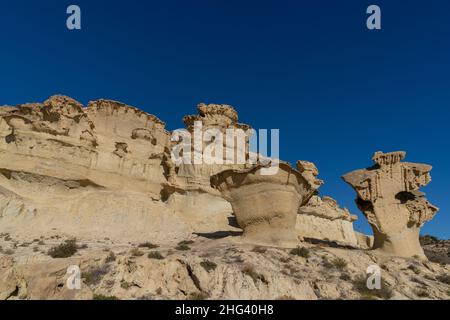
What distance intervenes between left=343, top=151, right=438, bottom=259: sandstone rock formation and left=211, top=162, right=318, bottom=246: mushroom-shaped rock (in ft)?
18.2

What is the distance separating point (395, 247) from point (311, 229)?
13.0 metres

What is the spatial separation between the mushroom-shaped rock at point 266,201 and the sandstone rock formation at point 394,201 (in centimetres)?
555

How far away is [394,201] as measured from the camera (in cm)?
2162

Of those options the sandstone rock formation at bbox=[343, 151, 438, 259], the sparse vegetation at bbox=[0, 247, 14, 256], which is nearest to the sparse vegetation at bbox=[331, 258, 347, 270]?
the sandstone rock formation at bbox=[343, 151, 438, 259]

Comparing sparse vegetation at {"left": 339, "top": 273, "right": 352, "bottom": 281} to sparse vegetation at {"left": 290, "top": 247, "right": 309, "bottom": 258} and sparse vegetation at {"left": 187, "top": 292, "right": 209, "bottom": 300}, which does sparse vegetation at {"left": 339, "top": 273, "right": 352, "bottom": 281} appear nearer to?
sparse vegetation at {"left": 290, "top": 247, "right": 309, "bottom": 258}

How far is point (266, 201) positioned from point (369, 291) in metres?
7.13

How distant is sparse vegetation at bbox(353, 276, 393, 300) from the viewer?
11619 mm

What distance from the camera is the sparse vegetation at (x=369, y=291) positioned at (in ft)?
38.1

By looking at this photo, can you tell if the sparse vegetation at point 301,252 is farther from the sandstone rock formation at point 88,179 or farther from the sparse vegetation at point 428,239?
the sparse vegetation at point 428,239

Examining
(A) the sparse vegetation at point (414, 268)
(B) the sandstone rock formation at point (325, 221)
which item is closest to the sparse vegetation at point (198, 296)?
(A) the sparse vegetation at point (414, 268)
